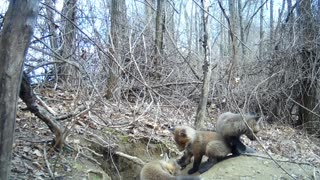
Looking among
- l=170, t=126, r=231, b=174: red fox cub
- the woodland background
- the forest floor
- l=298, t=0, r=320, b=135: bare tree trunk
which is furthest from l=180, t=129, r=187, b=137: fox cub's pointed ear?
l=298, t=0, r=320, b=135: bare tree trunk

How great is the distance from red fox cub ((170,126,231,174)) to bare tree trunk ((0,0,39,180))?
330 cm

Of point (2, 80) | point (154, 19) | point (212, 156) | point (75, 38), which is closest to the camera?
point (2, 80)

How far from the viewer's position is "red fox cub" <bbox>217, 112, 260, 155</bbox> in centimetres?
612

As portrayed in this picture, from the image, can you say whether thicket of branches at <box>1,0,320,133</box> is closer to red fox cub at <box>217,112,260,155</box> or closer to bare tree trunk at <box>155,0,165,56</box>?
bare tree trunk at <box>155,0,165,56</box>

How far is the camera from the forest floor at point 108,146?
18.9ft

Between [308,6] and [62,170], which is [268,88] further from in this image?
[62,170]

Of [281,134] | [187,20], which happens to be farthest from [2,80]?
[187,20]

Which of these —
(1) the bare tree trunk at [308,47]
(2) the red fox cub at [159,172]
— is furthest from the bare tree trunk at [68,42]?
(1) the bare tree trunk at [308,47]

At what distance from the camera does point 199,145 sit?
627cm

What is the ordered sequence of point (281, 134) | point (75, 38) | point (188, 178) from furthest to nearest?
point (281, 134) → point (75, 38) → point (188, 178)

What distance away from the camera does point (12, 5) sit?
364 centimetres

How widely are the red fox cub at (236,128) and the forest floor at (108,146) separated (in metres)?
0.27

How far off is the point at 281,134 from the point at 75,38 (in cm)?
679

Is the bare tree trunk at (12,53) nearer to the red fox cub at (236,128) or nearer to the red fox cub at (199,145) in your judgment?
the red fox cub at (199,145)
